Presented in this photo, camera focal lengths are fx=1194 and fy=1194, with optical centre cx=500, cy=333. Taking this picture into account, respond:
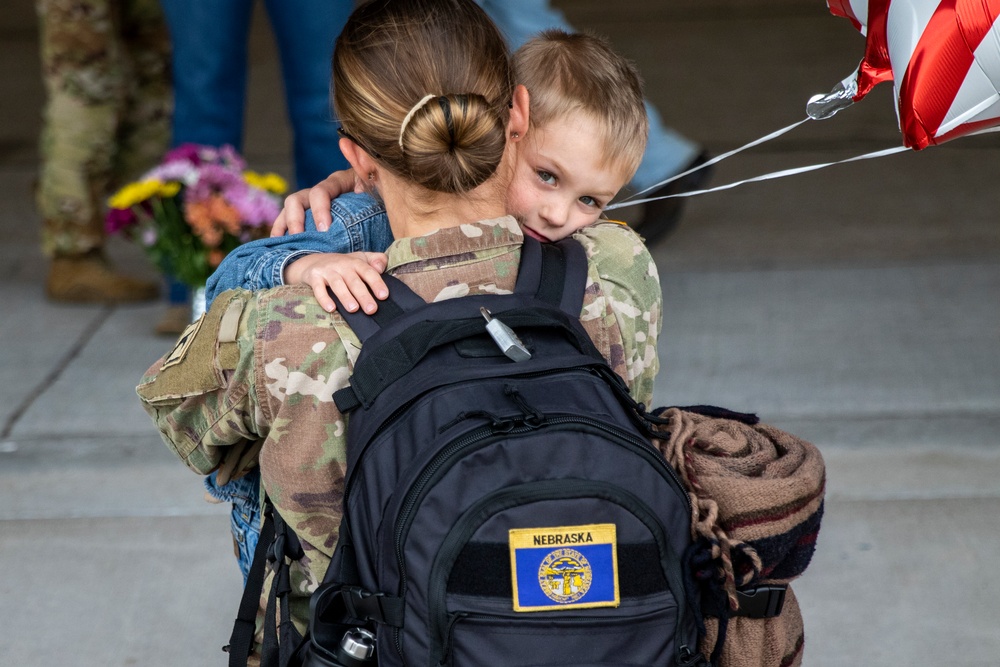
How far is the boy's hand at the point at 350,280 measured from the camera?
1.42 metres

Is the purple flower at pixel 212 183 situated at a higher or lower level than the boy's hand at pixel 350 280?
lower

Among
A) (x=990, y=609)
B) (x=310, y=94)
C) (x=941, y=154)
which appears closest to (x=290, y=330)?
(x=990, y=609)

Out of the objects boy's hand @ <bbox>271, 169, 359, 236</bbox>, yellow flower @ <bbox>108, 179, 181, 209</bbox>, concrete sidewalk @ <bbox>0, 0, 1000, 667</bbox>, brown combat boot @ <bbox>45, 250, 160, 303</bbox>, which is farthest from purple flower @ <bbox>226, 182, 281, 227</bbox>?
boy's hand @ <bbox>271, 169, 359, 236</bbox>

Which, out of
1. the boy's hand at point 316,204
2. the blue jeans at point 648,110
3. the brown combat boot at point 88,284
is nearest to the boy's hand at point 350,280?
→ the boy's hand at point 316,204

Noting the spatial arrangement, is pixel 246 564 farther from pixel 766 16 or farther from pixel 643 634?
pixel 766 16

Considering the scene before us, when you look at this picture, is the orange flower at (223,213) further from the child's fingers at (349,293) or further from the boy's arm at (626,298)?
the child's fingers at (349,293)

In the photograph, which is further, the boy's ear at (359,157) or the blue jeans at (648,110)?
the blue jeans at (648,110)

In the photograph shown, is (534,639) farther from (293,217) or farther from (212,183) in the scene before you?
(212,183)

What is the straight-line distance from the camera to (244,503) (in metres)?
1.79

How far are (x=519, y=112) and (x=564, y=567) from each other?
624 mm

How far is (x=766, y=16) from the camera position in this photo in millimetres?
9211

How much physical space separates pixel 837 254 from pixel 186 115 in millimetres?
2490

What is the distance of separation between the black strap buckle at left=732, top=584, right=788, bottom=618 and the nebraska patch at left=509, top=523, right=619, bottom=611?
0.24 meters

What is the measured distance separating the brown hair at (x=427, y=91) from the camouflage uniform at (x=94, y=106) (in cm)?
282
